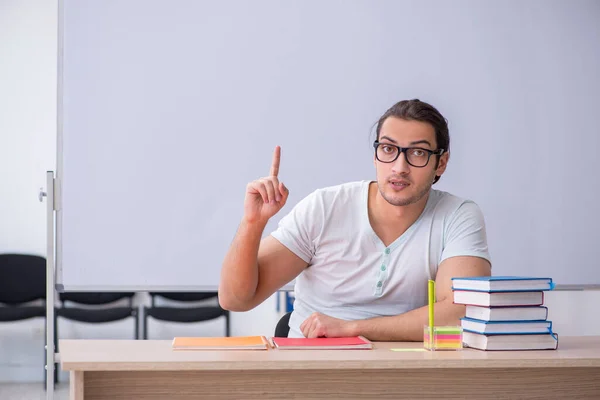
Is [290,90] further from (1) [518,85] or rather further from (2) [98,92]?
(1) [518,85]

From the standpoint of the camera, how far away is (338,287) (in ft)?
7.27

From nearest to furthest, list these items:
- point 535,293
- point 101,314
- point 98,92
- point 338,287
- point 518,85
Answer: point 535,293 → point 338,287 → point 98,92 → point 518,85 → point 101,314

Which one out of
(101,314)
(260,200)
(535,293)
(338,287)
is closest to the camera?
(535,293)

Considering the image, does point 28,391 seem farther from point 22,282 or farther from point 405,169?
point 405,169

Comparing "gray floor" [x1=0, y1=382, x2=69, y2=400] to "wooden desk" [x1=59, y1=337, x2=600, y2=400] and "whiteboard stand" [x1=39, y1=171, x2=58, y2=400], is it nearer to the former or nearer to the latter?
"whiteboard stand" [x1=39, y1=171, x2=58, y2=400]

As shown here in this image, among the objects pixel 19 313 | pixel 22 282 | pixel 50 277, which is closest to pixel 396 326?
pixel 50 277

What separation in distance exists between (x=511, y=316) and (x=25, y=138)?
12.7 ft

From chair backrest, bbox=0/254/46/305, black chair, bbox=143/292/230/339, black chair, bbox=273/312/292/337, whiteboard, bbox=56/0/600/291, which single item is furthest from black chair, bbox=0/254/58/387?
black chair, bbox=273/312/292/337

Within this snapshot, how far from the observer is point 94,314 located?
439 centimetres

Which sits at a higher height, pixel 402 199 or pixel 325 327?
pixel 402 199

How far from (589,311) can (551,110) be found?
1.06 meters

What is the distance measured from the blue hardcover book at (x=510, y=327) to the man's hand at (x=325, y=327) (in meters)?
0.34

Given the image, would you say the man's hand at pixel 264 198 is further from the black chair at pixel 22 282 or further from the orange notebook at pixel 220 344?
the black chair at pixel 22 282

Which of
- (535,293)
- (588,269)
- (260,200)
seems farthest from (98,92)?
(588,269)
